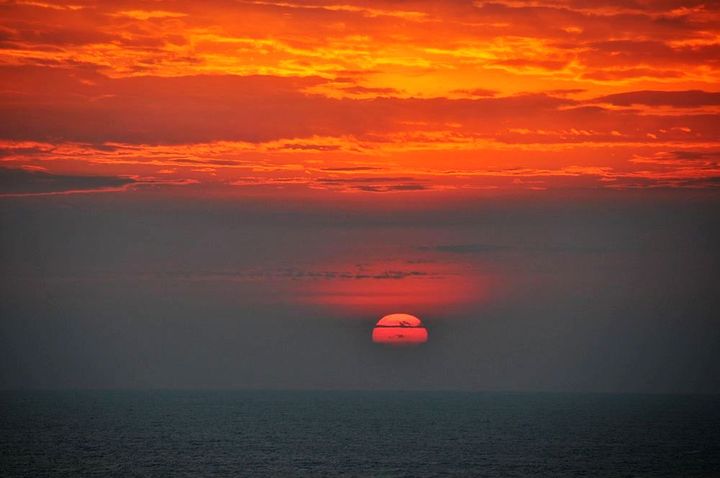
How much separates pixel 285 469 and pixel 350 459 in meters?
12.9

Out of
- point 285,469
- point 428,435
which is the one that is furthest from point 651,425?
point 285,469

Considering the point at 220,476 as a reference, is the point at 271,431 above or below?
above

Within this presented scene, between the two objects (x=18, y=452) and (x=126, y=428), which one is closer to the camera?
(x=18, y=452)

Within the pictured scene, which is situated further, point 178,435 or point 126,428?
point 126,428

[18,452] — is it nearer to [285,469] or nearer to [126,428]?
[285,469]

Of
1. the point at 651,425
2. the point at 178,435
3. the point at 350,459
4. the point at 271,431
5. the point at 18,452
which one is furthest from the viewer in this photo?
the point at 651,425

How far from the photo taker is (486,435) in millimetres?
155500

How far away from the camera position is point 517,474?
3846 inches

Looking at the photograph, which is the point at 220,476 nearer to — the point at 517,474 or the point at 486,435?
the point at 517,474

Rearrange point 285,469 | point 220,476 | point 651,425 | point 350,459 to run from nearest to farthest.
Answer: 1. point 220,476
2. point 285,469
3. point 350,459
4. point 651,425

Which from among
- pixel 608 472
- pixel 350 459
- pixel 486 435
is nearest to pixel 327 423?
pixel 486 435

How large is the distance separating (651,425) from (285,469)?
10827cm

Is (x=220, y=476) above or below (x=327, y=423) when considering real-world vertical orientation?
→ below

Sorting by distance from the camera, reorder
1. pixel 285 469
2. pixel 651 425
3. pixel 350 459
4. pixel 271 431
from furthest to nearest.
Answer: pixel 651 425
pixel 271 431
pixel 350 459
pixel 285 469
